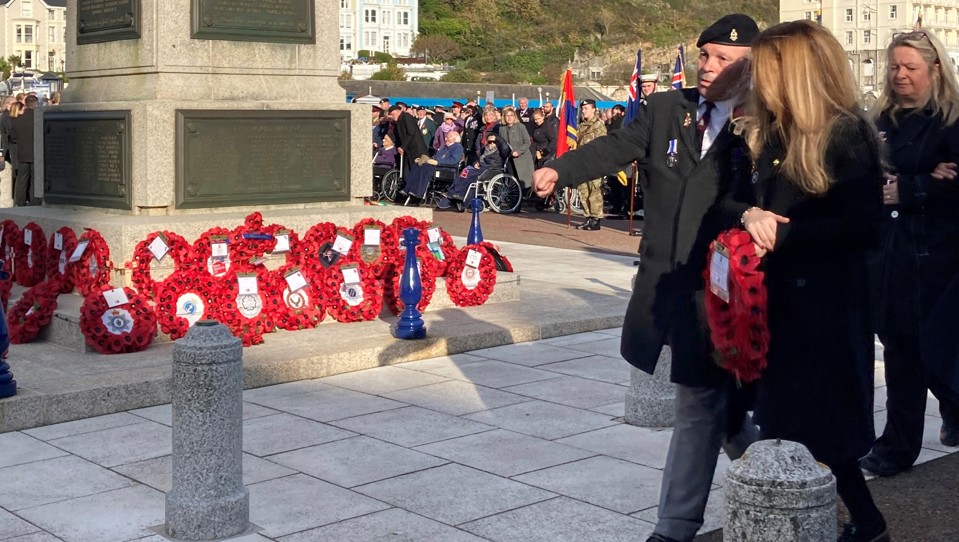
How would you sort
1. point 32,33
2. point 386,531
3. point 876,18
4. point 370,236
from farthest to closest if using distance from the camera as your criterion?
point 32,33
point 876,18
point 370,236
point 386,531

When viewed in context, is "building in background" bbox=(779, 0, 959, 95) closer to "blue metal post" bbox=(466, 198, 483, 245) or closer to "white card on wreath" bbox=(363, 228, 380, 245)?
"blue metal post" bbox=(466, 198, 483, 245)

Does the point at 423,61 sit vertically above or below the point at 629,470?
above

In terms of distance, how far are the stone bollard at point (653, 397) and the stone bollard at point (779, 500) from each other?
11.7 ft

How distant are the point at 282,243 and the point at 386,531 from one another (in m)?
4.53

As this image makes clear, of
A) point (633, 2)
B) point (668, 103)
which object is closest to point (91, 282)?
point (668, 103)

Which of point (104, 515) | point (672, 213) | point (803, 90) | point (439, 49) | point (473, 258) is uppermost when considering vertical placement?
point (439, 49)

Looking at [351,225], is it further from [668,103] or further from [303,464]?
[668,103]

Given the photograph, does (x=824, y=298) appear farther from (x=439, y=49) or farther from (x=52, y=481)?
(x=439, y=49)

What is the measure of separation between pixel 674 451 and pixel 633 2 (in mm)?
139918

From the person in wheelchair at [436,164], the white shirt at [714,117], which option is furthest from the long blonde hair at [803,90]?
the person in wheelchair at [436,164]

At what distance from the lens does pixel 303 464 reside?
→ 6.01 m

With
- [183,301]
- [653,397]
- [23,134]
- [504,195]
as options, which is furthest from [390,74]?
[653,397]

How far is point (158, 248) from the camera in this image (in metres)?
8.70

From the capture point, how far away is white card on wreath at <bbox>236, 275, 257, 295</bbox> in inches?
342
